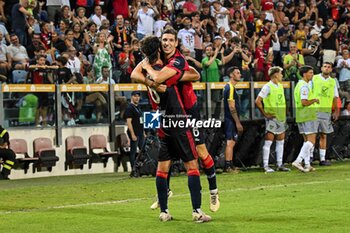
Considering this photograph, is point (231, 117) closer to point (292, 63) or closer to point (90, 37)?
point (90, 37)

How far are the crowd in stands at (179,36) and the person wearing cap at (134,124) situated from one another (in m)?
1.64

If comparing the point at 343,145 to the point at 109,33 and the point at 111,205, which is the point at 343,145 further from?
the point at 111,205

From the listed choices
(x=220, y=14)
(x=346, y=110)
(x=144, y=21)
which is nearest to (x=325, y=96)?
(x=346, y=110)

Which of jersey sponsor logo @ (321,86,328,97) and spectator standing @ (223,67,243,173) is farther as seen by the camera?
jersey sponsor logo @ (321,86,328,97)

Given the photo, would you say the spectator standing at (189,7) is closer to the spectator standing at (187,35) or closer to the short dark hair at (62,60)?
the spectator standing at (187,35)

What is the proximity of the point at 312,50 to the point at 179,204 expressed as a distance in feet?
56.7

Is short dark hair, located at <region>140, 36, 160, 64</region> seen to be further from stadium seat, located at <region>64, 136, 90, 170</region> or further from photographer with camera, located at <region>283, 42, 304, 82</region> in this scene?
photographer with camera, located at <region>283, 42, 304, 82</region>

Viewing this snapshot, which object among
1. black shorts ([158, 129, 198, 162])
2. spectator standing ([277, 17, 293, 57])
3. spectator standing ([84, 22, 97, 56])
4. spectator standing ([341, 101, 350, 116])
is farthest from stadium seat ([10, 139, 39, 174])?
spectator standing ([277, 17, 293, 57])

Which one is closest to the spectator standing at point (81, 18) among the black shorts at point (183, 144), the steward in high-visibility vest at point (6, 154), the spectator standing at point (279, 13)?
the steward in high-visibility vest at point (6, 154)

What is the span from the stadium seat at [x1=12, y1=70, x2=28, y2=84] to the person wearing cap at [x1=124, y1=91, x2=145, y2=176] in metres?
2.63

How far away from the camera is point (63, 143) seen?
23047 mm

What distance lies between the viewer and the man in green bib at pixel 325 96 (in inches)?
851

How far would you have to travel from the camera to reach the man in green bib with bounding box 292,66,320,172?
2062 centimetres

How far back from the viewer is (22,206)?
48.8ft
